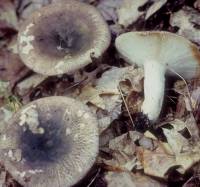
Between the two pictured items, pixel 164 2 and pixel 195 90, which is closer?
pixel 195 90

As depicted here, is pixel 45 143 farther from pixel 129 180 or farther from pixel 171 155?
pixel 171 155

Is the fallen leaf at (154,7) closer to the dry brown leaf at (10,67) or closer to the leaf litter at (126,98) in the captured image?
the leaf litter at (126,98)

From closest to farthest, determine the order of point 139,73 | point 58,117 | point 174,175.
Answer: point 174,175
point 58,117
point 139,73

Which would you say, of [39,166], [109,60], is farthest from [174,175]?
[109,60]

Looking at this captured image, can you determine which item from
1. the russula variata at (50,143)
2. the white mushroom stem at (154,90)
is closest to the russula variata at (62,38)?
the russula variata at (50,143)

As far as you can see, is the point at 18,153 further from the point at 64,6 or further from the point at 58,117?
the point at 64,6

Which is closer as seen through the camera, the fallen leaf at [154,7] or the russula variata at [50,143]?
the russula variata at [50,143]

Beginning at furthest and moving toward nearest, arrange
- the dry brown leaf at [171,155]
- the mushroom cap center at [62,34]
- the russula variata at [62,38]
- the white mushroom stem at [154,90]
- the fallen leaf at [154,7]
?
the fallen leaf at [154,7], the mushroom cap center at [62,34], the russula variata at [62,38], the white mushroom stem at [154,90], the dry brown leaf at [171,155]
